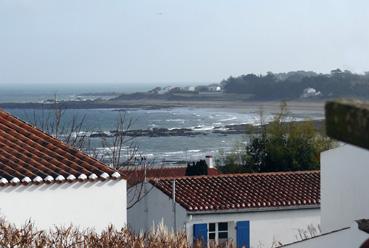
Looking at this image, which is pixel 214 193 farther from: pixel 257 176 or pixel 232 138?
pixel 232 138

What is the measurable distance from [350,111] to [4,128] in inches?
477

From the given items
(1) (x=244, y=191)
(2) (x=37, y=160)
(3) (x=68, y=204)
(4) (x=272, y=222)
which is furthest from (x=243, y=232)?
(3) (x=68, y=204)

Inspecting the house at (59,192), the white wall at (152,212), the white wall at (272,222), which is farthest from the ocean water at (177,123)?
the house at (59,192)

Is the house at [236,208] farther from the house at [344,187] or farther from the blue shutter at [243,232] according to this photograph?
the house at [344,187]

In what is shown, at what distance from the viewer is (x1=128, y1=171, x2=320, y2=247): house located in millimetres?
23750

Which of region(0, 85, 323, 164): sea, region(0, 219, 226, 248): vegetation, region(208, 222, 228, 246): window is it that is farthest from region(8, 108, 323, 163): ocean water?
region(0, 219, 226, 248): vegetation

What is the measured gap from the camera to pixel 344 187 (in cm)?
1680

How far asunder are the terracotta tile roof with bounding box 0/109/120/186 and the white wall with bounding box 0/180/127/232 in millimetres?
125

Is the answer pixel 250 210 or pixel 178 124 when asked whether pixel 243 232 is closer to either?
pixel 250 210

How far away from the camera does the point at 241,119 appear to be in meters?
121

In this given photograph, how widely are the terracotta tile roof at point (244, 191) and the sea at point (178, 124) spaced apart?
28.0m

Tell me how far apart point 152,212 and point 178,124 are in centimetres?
8951

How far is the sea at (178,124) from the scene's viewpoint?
250 ft

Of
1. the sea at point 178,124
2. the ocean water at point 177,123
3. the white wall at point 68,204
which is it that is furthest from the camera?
the ocean water at point 177,123
